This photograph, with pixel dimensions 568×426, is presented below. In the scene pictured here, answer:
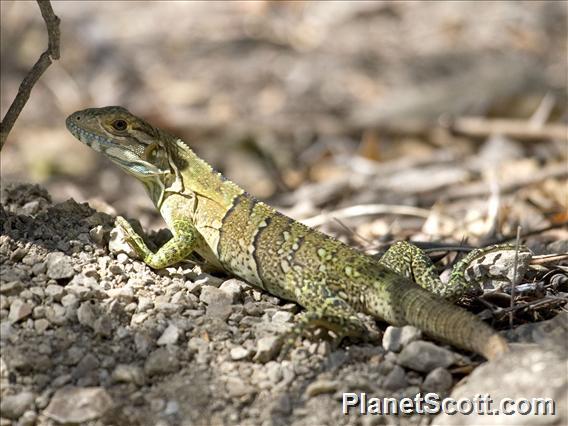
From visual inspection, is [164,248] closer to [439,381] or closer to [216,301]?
[216,301]

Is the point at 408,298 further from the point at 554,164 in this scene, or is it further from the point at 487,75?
the point at 487,75

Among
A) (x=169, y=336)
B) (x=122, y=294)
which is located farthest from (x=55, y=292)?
(x=169, y=336)

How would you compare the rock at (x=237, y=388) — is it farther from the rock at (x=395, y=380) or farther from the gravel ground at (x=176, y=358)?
the rock at (x=395, y=380)

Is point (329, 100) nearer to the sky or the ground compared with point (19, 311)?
nearer to the sky

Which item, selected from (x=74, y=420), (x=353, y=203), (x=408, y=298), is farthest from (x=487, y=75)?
(x=74, y=420)

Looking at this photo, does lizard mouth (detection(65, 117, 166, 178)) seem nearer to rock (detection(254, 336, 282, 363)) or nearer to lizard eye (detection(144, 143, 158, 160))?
lizard eye (detection(144, 143, 158, 160))

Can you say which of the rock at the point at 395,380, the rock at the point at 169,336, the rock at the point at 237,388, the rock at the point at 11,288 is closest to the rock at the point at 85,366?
the rock at the point at 169,336
